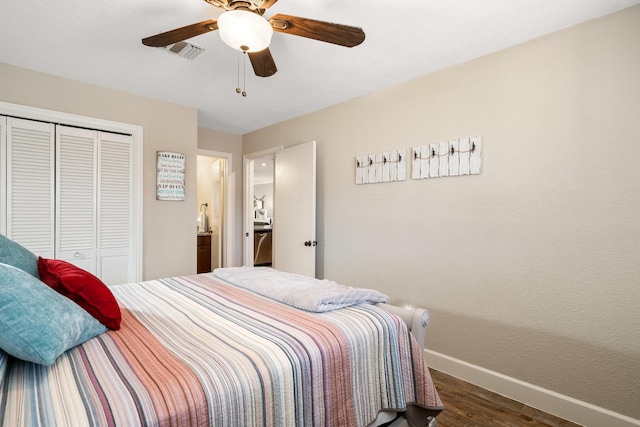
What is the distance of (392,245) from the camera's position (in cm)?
284

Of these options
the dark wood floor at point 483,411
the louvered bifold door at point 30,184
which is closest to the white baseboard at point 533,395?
the dark wood floor at point 483,411

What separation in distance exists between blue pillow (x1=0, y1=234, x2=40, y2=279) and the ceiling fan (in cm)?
125

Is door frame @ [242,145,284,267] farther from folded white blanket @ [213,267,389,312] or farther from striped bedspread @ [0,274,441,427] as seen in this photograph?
striped bedspread @ [0,274,441,427]

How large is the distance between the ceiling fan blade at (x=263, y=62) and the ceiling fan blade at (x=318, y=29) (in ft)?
0.74

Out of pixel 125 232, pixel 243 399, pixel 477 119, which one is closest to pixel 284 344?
pixel 243 399

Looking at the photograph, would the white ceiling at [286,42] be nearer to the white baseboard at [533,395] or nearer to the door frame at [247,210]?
the door frame at [247,210]

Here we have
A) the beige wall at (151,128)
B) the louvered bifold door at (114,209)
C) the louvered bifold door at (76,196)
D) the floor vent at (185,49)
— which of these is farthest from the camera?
the louvered bifold door at (114,209)

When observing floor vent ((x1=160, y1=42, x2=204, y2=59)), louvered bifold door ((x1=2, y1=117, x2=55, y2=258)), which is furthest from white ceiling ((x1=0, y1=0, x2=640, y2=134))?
louvered bifold door ((x1=2, y1=117, x2=55, y2=258))

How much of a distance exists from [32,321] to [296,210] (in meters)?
2.84

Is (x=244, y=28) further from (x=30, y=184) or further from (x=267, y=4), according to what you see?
(x=30, y=184)

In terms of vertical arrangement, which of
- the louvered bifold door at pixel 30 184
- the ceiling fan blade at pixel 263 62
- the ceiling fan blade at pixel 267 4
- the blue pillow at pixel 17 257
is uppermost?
the ceiling fan blade at pixel 267 4

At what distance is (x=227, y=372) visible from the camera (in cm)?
95

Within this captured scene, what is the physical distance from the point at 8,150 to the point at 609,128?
14.1 ft

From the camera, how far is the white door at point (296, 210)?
342 cm
